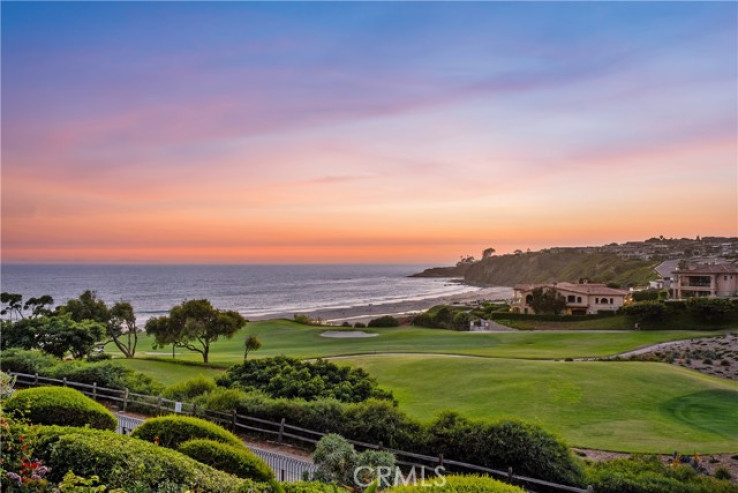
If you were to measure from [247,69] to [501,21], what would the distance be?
1120 cm

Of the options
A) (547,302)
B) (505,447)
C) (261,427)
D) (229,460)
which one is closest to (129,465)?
(229,460)

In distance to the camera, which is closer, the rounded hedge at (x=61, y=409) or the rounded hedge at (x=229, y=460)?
the rounded hedge at (x=229, y=460)

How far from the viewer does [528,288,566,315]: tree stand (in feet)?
232

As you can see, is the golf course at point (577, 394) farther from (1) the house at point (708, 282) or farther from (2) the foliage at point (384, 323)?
(1) the house at point (708, 282)

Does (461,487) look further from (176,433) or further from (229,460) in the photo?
(176,433)

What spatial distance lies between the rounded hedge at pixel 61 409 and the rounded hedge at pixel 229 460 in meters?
5.15

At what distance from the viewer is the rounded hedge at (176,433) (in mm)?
11383

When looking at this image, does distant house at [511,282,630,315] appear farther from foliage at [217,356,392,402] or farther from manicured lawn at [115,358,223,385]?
foliage at [217,356,392,402]

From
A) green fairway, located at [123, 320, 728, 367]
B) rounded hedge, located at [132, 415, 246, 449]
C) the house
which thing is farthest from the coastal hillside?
rounded hedge, located at [132, 415, 246, 449]

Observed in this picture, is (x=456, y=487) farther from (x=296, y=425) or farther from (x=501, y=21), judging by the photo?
(x=501, y=21)

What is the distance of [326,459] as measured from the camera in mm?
11273

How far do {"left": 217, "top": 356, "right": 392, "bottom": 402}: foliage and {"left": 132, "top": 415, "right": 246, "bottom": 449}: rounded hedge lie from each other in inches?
249

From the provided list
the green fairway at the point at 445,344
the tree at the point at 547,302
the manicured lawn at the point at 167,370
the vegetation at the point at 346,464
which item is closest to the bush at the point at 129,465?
the vegetation at the point at 346,464

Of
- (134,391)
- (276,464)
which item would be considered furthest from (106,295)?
(276,464)
